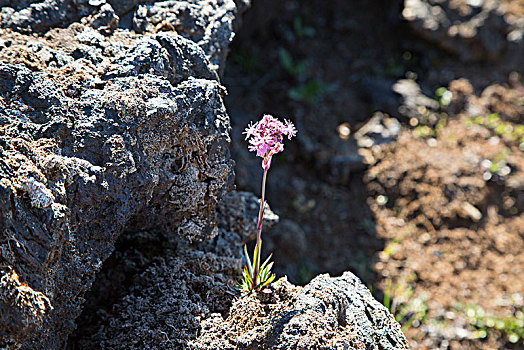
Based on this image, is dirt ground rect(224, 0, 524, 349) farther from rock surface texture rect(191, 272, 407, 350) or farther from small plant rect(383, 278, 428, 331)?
rock surface texture rect(191, 272, 407, 350)

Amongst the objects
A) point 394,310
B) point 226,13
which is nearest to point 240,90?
point 226,13

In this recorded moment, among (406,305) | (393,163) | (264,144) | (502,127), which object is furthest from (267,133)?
(502,127)

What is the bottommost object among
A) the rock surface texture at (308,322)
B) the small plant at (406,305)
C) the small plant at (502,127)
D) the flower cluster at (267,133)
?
the small plant at (406,305)

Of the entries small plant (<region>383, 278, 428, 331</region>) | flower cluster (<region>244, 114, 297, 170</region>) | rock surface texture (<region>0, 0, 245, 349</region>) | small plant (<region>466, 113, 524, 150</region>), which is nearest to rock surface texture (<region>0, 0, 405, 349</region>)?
rock surface texture (<region>0, 0, 245, 349</region>)

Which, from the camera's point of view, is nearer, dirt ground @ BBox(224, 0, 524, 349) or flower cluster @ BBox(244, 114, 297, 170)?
flower cluster @ BBox(244, 114, 297, 170)

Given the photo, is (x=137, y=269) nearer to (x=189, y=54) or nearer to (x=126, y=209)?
(x=126, y=209)

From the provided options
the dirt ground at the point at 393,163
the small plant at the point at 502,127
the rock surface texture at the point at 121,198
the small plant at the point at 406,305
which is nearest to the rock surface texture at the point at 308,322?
the rock surface texture at the point at 121,198

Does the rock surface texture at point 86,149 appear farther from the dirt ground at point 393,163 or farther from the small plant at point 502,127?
the small plant at point 502,127
